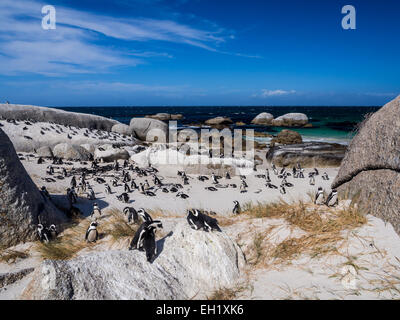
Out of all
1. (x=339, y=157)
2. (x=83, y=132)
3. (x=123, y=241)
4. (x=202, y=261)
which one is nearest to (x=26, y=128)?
(x=83, y=132)

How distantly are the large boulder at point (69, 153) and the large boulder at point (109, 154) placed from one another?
3.02 feet

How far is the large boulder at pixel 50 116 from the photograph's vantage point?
77.9 feet

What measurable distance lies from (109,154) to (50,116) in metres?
11.6

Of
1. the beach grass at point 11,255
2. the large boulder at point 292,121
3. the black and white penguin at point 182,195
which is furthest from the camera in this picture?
the large boulder at point 292,121

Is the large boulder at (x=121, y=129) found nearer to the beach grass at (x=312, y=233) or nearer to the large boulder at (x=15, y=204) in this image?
the large boulder at (x=15, y=204)

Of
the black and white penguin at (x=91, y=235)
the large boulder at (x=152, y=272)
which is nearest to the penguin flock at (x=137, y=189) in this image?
the black and white penguin at (x=91, y=235)

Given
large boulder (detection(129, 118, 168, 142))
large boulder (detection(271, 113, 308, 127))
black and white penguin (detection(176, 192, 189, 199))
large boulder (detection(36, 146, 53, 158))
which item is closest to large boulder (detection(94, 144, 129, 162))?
large boulder (detection(36, 146, 53, 158))

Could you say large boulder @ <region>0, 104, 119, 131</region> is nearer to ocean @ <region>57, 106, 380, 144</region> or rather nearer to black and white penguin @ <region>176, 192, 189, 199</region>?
ocean @ <region>57, 106, 380, 144</region>

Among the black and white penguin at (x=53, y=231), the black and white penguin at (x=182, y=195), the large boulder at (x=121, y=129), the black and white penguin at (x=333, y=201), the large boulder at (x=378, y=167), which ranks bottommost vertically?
the black and white penguin at (x=182, y=195)

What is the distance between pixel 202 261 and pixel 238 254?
687 mm

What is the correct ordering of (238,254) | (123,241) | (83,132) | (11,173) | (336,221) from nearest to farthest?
(238,254) < (336,221) < (123,241) < (11,173) < (83,132)

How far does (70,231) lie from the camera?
6402mm

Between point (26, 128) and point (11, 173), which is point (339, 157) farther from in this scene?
point (26, 128)

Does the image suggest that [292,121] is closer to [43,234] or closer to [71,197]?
[71,197]
